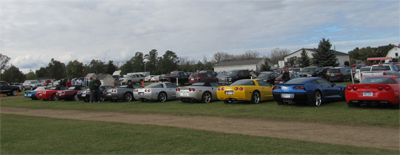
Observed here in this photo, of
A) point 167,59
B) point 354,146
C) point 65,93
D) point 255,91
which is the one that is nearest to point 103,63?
point 167,59

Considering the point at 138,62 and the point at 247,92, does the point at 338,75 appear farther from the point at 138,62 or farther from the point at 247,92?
the point at 138,62

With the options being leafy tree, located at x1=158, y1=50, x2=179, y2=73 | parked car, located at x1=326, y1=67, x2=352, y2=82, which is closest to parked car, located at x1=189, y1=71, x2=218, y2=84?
parked car, located at x1=326, y1=67, x2=352, y2=82

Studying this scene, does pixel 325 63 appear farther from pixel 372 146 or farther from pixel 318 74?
pixel 372 146

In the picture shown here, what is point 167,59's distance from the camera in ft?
332

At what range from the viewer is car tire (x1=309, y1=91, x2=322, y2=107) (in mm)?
12406

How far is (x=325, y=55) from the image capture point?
169 feet

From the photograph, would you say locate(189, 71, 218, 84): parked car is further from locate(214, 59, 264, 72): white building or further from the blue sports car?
locate(214, 59, 264, 72): white building

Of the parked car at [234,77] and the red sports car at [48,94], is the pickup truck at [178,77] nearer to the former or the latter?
the parked car at [234,77]

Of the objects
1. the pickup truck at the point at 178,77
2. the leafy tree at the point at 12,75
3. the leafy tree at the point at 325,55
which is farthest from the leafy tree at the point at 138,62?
the pickup truck at the point at 178,77

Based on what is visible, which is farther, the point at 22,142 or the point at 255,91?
the point at 255,91

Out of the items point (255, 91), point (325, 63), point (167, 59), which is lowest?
point (255, 91)

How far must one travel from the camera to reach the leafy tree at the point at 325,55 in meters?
51.3

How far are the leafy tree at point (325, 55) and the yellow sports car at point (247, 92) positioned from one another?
40.6 m

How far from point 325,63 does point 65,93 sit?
143 feet
